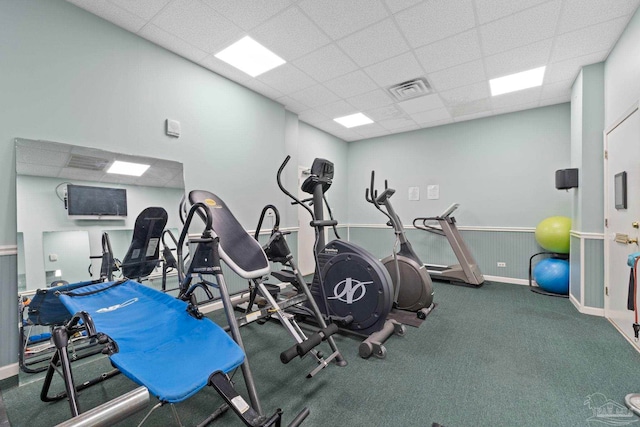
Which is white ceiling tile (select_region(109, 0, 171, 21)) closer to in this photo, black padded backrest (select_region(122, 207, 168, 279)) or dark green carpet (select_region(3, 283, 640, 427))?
black padded backrest (select_region(122, 207, 168, 279))

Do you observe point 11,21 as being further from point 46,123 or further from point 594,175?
point 594,175

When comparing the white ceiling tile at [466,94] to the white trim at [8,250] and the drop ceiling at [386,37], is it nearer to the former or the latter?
the drop ceiling at [386,37]

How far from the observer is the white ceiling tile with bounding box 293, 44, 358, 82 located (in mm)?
3160

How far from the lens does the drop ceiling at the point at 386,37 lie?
97.7 inches

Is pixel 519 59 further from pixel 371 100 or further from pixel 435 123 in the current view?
pixel 435 123

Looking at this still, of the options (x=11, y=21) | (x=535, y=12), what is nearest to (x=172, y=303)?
(x=11, y=21)

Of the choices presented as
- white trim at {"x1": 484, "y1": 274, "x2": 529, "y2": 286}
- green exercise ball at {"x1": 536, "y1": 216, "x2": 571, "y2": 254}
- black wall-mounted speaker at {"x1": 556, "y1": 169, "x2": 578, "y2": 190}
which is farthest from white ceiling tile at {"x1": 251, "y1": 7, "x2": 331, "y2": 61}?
white trim at {"x1": 484, "y1": 274, "x2": 529, "y2": 286}

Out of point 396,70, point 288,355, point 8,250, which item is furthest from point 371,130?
point 8,250

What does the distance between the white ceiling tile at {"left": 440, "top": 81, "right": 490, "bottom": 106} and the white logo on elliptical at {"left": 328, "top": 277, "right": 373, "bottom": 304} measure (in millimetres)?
3298

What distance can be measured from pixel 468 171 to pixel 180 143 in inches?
197

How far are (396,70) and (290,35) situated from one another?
146 centimetres

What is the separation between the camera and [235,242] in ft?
7.66

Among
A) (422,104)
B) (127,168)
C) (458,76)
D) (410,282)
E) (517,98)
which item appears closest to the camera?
(127,168)

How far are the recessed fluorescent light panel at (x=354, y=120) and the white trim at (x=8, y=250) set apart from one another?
466 centimetres
